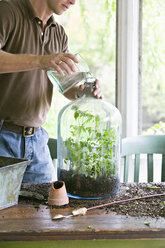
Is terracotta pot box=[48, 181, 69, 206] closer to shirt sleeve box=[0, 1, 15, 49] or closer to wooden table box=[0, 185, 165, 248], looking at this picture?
wooden table box=[0, 185, 165, 248]

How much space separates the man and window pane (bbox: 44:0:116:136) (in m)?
0.81

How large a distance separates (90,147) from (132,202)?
271mm

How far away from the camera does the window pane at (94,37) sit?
269cm

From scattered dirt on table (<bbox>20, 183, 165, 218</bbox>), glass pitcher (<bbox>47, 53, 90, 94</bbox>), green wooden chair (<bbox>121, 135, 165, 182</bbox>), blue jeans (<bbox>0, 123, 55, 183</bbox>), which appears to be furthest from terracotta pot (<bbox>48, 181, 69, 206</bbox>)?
green wooden chair (<bbox>121, 135, 165, 182</bbox>)

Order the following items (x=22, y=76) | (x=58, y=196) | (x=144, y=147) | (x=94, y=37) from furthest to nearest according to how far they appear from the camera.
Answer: (x=94, y=37), (x=144, y=147), (x=22, y=76), (x=58, y=196)

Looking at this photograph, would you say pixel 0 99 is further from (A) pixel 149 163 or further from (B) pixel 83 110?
(A) pixel 149 163

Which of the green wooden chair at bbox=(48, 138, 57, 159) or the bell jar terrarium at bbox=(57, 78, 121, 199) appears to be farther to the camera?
the green wooden chair at bbox=(48, 138, 57, 159)

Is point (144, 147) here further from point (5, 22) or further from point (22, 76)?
point (5, 22)

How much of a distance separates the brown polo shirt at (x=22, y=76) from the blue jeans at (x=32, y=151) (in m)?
0.09

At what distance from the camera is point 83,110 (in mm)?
1413

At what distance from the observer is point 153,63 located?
2.74 metres

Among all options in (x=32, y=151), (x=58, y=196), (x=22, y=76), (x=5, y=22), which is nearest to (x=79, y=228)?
(x=58, y=196)

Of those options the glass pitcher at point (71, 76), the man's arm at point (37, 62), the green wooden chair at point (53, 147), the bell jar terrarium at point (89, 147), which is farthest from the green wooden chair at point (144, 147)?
the man's arm at point (37, 62)

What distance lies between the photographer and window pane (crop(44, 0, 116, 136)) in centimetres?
269
